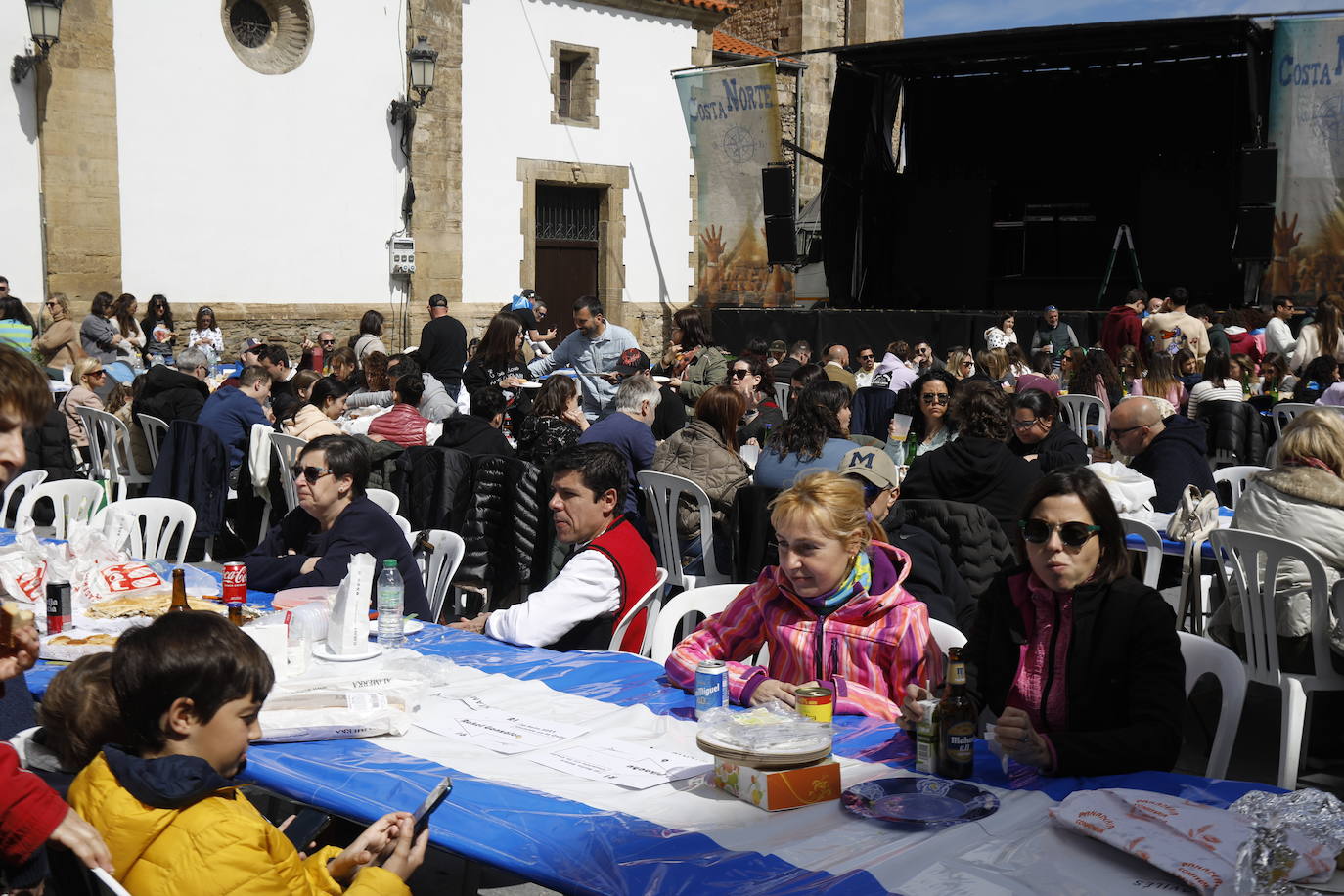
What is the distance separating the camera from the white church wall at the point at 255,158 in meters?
14.7

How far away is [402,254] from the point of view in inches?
667

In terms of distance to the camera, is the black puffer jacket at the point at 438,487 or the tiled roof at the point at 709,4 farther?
the tiled roof at the point at 709,4

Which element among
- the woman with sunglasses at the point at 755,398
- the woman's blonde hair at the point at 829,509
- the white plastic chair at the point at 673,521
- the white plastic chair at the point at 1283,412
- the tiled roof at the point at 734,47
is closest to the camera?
the woman's blonde hair at the point at 829,509

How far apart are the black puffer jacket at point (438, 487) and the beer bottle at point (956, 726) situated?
4386 millimetres

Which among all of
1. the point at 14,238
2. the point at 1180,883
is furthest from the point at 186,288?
the point at 1180,883

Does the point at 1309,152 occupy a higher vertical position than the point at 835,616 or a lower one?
higher

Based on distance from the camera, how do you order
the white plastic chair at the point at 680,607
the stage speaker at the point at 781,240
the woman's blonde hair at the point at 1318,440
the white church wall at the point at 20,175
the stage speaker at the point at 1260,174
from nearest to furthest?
the white plastic chair at the point at 680,607 → the woman's blonde hair at the point at 1318,440 → the white church wall at the point at 20,175 → the stage speaker at the point at 1260,174 → the stage speaker at the point at 781,240

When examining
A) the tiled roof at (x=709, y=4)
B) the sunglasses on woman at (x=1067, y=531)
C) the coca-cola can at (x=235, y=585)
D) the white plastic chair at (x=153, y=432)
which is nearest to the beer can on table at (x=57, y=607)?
the coca-cola can at (x=235, y=585)

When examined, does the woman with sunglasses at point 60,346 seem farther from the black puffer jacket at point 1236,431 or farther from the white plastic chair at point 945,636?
the white plastic chair at point 945,636

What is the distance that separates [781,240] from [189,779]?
1632 centimetres

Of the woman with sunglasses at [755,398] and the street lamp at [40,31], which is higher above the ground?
the street lamp at [40,31]

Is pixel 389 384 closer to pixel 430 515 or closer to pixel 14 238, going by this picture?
pixel 430 515

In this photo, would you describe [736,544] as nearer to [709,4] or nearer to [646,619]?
→ [646,619]

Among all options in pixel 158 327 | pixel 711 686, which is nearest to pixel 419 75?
pixel 158 327
